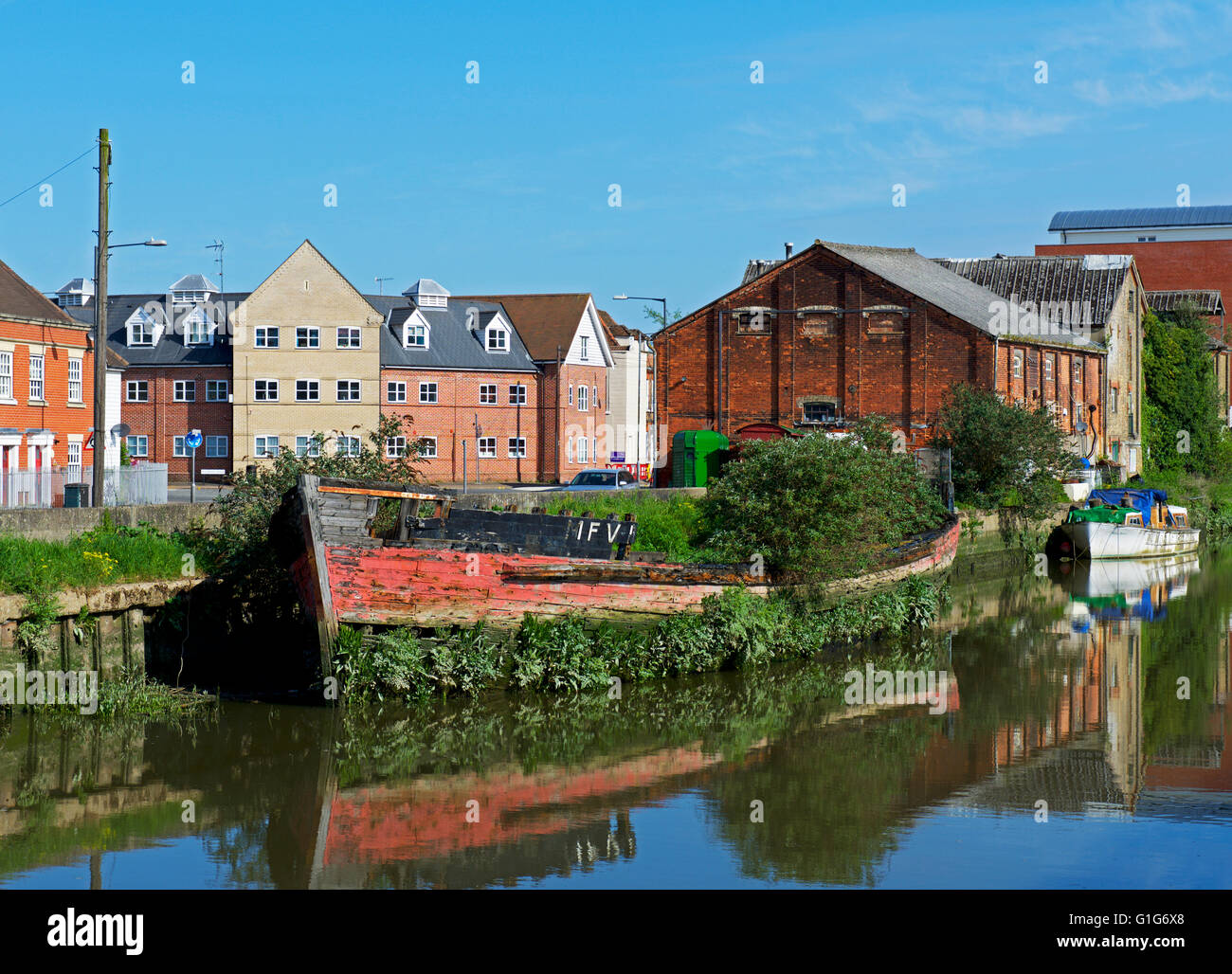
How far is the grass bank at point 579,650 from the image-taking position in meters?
18.8

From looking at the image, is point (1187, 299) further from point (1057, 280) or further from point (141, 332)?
point (141, 332)

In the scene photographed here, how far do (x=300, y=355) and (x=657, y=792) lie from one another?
151ft

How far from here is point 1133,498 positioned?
45.2 metres

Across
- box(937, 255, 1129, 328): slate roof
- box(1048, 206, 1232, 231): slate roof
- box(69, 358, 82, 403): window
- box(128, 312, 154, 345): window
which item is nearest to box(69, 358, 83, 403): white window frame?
box(69, 358, 82, 403): window

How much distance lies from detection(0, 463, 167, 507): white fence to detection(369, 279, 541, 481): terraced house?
95.2 ft

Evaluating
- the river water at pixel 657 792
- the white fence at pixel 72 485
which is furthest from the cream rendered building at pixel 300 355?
the river water at pixel 657 792

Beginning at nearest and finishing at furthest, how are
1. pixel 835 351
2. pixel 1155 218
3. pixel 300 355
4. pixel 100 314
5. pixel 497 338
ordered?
pixel 100 314 < pixel 835 351 < pixel 300 355 < pixel 497 338 < pixel 1155 218

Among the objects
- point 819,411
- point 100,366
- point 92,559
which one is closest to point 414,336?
point 819,411

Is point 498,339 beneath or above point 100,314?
→ above

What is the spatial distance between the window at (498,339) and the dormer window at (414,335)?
133 inches

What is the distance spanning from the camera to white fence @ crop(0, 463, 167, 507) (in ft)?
86.9

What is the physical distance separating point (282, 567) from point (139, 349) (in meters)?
44.6

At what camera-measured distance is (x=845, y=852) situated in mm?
13305

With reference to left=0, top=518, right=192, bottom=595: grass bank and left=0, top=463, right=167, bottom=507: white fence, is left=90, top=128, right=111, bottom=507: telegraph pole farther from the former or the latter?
left=0, top=518, right=192, bottom=595: grass bank
